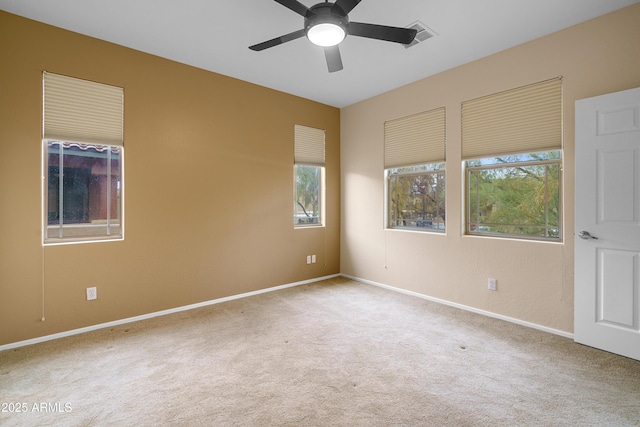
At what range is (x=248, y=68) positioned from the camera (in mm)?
3670

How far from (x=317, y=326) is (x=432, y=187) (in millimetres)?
2273

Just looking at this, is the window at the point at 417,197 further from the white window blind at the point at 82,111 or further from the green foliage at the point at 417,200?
the white window blind at the point at 82,111

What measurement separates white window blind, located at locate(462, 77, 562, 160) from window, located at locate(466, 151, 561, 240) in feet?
0.38

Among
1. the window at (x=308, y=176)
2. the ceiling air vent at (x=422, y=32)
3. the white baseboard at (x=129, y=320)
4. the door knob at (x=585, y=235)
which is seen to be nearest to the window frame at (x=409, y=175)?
the window at (x=308, y=176)

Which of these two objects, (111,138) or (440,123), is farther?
(440,123)

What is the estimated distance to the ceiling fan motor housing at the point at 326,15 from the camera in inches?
79.3

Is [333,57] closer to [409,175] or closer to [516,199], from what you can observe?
[409,175]

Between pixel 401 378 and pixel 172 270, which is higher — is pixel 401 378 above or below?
below

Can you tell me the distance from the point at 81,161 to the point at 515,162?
4373 millimetres

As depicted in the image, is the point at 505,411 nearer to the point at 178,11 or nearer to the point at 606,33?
the point at 606,33

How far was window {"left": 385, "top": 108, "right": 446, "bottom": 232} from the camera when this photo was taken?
12.8 feet

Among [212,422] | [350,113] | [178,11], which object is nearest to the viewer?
[212,422]

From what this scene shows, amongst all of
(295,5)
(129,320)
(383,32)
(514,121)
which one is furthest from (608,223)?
(129,320)

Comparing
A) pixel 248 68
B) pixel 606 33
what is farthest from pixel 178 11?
pixel 606 33
